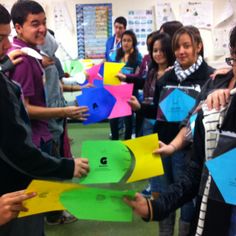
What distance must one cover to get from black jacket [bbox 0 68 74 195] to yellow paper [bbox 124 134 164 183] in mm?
213

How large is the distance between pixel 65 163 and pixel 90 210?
22 cm

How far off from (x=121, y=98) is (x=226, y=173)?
97cm

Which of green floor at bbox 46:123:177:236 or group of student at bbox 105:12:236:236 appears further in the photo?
green floor at bbox 46:123:177:236

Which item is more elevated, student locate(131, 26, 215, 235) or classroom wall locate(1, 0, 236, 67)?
classroom wall locate(1, 0, 236, 67)

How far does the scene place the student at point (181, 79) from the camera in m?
1.92

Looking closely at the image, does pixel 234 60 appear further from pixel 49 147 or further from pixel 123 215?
pixel 49 147

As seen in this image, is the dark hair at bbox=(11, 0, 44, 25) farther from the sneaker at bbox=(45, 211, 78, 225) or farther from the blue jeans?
the sneaker at bbox=(45, 211, 78, 225)

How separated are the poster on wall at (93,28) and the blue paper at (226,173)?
4958mm

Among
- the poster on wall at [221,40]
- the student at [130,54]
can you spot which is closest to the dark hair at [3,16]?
the student at [130,54]

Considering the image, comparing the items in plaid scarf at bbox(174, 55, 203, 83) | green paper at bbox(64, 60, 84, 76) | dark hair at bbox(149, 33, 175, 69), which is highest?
dark hair at bbox(149, 33, 175, 69)

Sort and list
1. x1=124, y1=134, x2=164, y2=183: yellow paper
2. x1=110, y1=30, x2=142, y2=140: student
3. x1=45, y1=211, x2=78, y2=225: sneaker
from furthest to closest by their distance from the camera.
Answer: x1=110, y1=30, x2=142, y2=140: student < x1=45, y1=211, x2=78, y2=225: sneaker < x1=124, y1=134, x2=164, y2=183: yellow paper

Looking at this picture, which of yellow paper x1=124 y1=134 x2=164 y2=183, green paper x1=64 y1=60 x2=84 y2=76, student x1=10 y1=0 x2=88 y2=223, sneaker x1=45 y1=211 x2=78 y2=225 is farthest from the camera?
green paper x1=64 y1=60 x2=84 y2=76

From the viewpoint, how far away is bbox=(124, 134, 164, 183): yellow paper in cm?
104

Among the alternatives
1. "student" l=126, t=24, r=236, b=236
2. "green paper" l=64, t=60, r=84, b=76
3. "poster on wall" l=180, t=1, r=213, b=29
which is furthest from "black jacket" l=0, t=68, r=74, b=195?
"poster on wall" l=180, t=1, r=213, b=29
